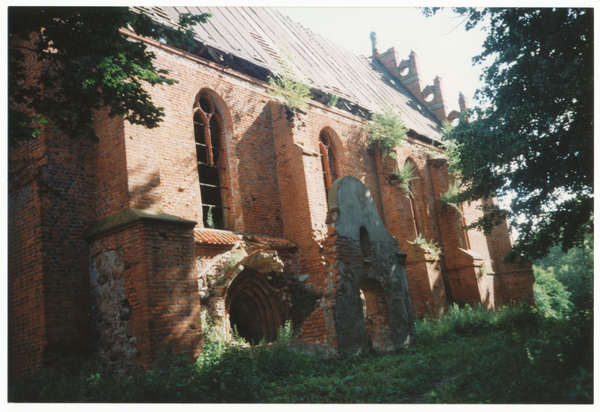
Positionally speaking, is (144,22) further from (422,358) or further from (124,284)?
(422,358)

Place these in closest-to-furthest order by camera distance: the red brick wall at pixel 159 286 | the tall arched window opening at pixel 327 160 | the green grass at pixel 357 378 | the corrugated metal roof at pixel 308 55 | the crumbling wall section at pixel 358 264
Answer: the green grass at pixel 357 378, the red brick wall at pixel 159 286, the crumbling wall section at pixel 358 264, the corrugated metal roof at pixel 308 55, the tall arched window opening at pixel 327 160

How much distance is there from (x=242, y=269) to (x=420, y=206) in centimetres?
1014

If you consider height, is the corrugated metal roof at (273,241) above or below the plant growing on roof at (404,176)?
below

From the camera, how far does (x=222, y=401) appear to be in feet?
22.0

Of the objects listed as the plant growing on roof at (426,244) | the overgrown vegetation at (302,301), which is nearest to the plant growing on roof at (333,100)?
the plant growing on roof at (426,244)

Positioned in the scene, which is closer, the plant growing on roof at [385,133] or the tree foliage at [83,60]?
the tree foliage at [83,60]

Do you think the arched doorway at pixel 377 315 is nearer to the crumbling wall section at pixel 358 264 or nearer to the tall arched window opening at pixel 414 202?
the crumbling wall section at pixel 358 264

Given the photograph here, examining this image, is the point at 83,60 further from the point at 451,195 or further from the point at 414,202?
the point at 451,195

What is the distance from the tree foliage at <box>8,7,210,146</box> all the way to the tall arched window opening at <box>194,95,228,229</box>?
12.5ft

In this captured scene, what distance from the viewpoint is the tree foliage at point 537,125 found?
9.26m

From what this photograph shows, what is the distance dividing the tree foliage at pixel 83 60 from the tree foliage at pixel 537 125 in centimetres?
568

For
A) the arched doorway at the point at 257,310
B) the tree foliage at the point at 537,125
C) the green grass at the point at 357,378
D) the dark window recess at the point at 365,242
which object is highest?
the tree foliage at the point at 537,125

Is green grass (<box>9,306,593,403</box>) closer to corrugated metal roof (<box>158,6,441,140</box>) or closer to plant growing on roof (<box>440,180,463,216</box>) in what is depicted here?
corrugated metal roof (<box>158,6,441,140</box>)

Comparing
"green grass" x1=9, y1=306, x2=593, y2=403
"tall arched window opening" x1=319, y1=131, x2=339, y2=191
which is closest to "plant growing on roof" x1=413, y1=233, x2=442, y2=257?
"tall arched window opening" x1=319, y1=131, x2=339, y2=191
